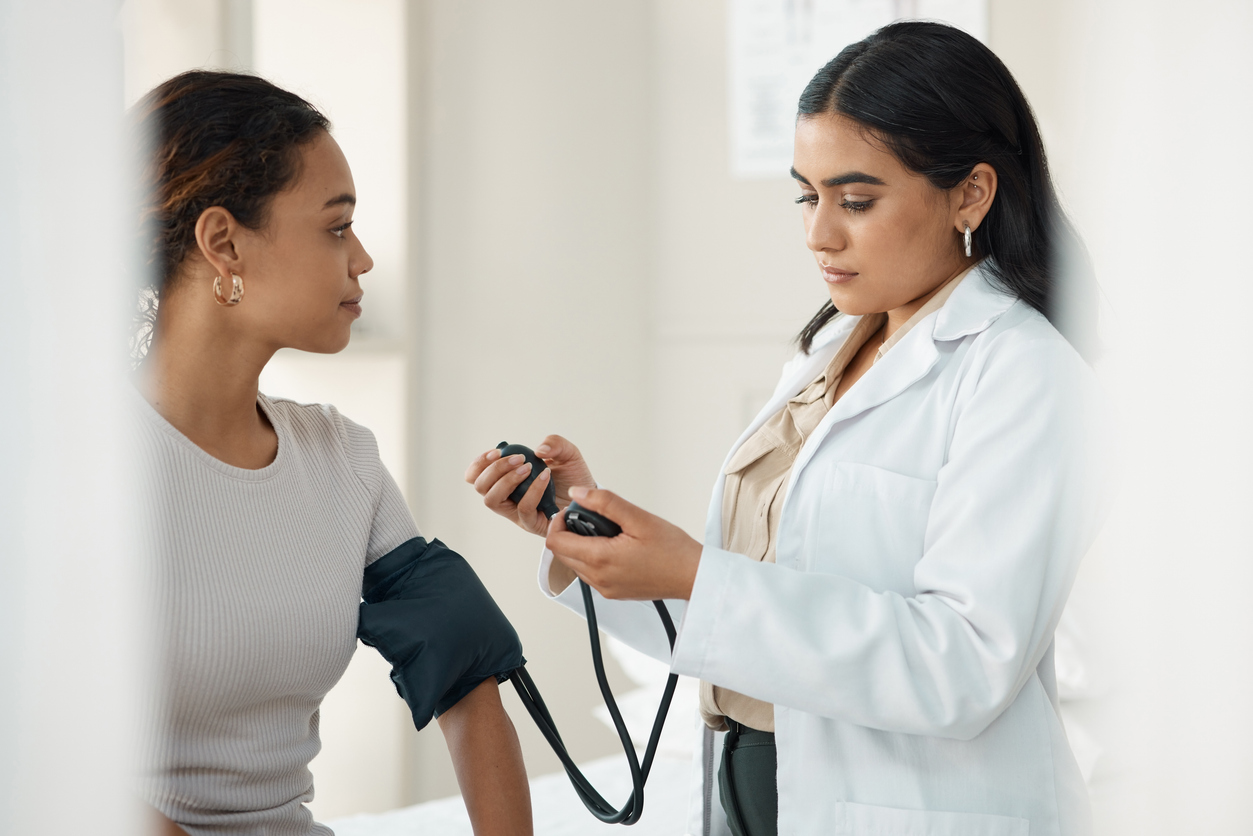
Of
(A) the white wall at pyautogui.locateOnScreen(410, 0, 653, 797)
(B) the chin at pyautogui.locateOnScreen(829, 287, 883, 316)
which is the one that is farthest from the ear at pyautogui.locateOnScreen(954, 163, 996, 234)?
(A) the white wall at pyautogui.locateOnScreen(410, 0, 653, 797)

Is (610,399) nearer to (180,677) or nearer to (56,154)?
→ (180,677)

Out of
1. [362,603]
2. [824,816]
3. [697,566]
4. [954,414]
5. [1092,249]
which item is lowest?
[824,816]

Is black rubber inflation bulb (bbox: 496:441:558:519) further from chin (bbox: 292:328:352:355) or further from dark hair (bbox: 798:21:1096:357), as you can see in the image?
dark hair (bbox: 798:21:1096:357)

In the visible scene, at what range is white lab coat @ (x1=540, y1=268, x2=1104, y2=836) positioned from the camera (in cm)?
86

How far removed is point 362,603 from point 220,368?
28 cm

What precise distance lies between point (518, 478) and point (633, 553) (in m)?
0.29

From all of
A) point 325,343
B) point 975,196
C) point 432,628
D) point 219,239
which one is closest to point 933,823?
point 432,628

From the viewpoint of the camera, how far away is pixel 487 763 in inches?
42.3

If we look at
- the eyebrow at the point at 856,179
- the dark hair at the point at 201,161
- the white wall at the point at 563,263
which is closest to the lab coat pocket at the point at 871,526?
the eyebrow at the point at 856,179

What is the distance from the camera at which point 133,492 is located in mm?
487

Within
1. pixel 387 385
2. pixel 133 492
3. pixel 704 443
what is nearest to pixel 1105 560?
pixel 133 492

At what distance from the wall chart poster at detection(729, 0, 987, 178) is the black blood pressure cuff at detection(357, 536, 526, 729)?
151cm

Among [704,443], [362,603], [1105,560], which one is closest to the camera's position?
[1105,560]

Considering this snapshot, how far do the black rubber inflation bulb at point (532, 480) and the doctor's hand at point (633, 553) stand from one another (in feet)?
0.83
